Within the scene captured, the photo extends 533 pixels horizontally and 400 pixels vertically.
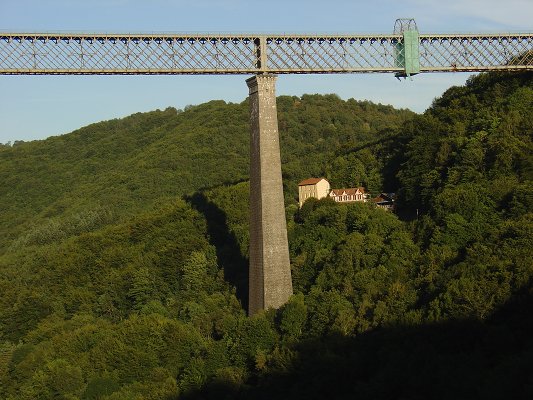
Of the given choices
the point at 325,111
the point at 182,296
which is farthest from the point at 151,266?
the point at 325,111

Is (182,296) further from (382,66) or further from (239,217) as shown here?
(382,66)

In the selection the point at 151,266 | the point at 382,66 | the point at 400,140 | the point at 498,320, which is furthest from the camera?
the point at 400,140

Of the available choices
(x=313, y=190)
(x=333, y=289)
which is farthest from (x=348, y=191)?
(x=333, y=289)

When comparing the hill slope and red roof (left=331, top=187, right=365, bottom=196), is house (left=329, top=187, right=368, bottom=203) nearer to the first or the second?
red roof (left=331, top=187, right=365, bottom=196)

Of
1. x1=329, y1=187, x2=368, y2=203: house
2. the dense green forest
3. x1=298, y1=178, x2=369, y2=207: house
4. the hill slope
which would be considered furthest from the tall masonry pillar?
the hill slope

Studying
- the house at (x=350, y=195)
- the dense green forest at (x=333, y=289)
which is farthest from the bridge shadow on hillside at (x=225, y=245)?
the house at (x=350, y=195)
